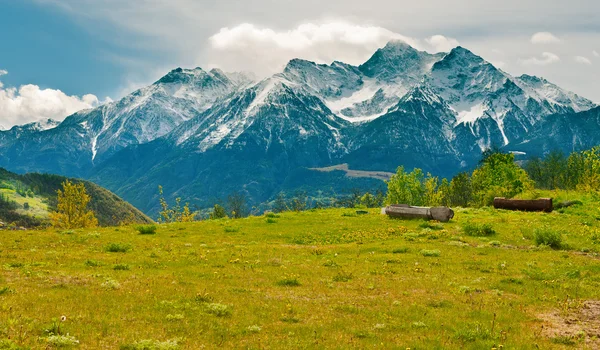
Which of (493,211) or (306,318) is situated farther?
(493,211)

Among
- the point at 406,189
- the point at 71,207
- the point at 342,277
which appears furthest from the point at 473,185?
the point at 342,277

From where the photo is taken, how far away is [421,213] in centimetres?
4547

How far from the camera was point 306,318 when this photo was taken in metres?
16.6

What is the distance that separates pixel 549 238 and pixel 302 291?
21.3 meters

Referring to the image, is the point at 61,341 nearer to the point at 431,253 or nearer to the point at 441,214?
the point at 431,253

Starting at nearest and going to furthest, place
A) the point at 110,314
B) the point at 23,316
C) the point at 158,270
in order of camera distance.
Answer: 1. the point at 23,316
2. the point at 110,314
3. the point at 158,270

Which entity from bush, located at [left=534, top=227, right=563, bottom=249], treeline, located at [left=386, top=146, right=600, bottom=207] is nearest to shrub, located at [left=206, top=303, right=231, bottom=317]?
bush, located at [left=534, top=227, right=563, bottom=249]

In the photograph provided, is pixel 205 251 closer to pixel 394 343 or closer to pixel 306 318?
pixel 306 318

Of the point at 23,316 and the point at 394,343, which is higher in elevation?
the point at 23,316

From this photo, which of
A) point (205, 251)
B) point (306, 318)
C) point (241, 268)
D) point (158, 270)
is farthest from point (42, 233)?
point (306, 318)

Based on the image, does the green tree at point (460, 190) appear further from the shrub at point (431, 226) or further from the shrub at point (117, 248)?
the shrub at point (117, 248)

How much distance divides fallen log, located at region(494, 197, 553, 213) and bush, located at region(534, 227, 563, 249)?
21599mm

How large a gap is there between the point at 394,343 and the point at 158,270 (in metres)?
13.6

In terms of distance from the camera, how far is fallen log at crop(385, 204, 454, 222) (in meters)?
44.7
